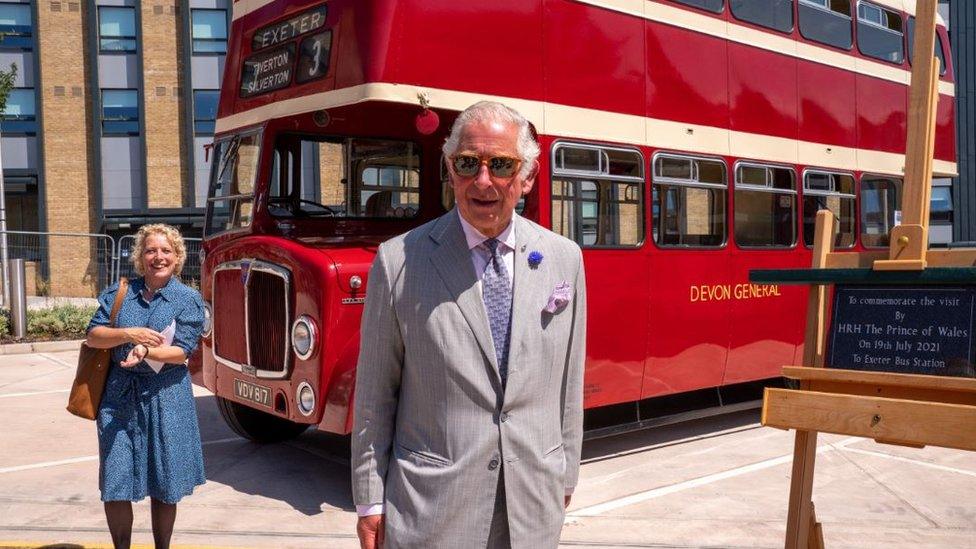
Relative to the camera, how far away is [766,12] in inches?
323

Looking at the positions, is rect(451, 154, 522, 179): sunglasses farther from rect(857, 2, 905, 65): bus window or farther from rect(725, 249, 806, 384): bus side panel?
rect(857, 2, 905, 65): bus window

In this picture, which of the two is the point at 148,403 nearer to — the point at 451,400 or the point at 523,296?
the point at 451,400

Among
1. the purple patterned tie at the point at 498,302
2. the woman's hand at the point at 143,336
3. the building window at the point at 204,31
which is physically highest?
the building window at the point at 204,31

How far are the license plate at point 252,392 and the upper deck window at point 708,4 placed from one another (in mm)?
4532

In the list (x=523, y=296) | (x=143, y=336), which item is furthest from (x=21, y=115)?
(x=523, y=296)

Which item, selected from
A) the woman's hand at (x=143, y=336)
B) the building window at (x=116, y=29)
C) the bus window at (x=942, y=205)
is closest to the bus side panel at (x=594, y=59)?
the woman's hand at (x=143, y=336)

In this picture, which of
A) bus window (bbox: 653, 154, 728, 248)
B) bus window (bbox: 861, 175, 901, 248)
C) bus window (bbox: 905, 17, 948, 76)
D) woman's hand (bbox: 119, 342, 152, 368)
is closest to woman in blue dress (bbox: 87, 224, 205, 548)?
woman's hand (bbox: 119, 342, 152, 368)

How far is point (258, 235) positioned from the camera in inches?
259

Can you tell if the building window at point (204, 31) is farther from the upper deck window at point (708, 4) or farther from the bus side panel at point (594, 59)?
the bus side panel at point (594, 59)

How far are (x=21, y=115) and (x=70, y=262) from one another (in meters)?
Result: 15.5

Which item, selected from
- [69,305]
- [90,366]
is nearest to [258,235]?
[90,366]

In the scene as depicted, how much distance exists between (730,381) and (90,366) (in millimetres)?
5514

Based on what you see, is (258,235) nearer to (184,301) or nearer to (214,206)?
(214,206)

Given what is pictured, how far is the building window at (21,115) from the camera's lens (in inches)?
1097
